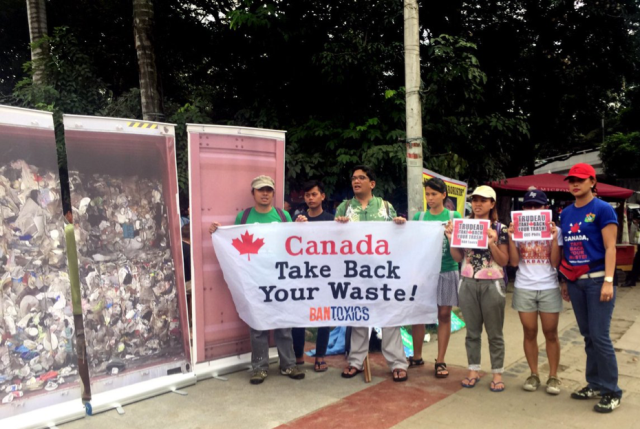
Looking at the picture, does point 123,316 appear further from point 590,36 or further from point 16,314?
point 590,36

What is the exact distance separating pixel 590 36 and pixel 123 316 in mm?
12682

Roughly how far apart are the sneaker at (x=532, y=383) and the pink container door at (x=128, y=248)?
2.98 meters

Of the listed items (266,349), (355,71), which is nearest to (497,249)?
(266,349)

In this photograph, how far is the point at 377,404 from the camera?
14.0 ft

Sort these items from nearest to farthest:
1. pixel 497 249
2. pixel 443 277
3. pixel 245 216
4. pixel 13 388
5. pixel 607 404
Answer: pixel 13 388, pixel 607 404, pixel 497 249, pixel 443 277, pixel 245 216

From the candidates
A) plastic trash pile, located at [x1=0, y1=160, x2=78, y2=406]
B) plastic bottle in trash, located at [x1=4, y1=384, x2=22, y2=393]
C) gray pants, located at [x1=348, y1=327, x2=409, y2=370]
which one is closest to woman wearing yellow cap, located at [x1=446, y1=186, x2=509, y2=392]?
gray pants, located at [x1=348, y1=327, x2=409, y2=370]

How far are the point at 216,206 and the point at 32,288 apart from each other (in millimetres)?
1731

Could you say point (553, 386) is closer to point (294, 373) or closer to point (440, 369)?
point (440, 369)

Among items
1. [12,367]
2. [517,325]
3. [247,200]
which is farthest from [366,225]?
[517,325]

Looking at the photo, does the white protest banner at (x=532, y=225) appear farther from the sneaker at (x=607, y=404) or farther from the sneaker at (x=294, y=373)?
the sneaker at (x=294, y=373)

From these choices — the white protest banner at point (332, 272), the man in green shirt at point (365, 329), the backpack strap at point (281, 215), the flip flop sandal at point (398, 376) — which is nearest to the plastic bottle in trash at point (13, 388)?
the white protest banner at point (332, 272)

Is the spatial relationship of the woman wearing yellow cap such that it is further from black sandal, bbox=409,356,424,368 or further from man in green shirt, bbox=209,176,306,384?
man in green shirt, bbox=209,176,306,384

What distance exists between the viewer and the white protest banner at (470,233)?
431 cm

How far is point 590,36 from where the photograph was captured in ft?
41.7
